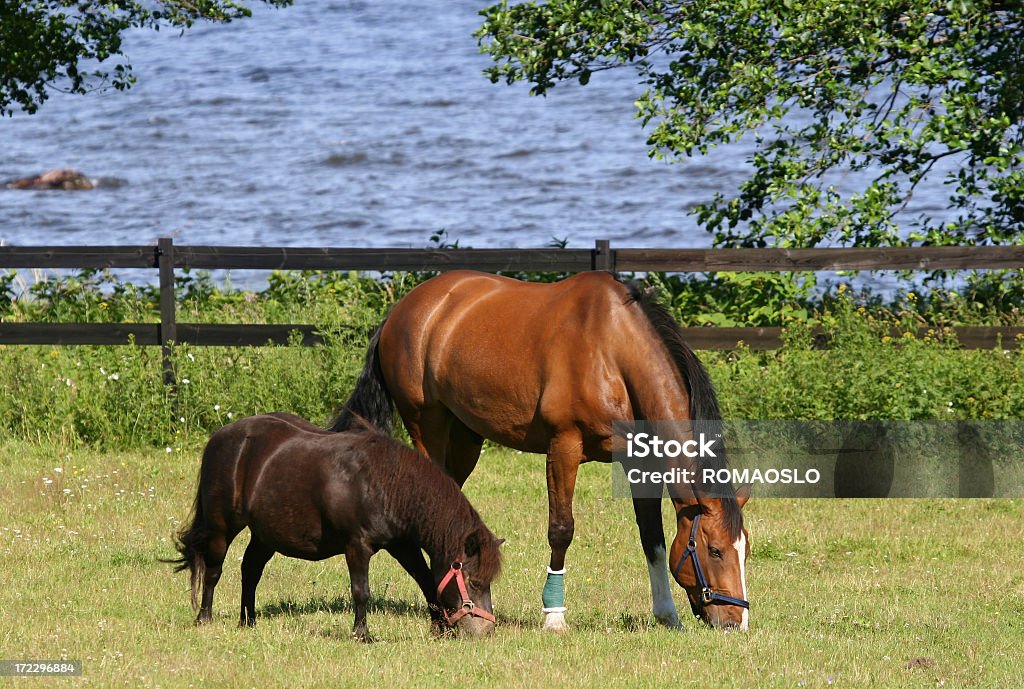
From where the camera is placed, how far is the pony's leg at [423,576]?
667cm

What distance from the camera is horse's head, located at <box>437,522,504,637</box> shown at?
6.49 metres

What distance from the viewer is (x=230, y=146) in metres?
47.0

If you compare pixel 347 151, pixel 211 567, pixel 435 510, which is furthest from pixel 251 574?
pixel 347 151

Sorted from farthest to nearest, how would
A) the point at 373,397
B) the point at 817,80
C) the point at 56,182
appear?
the point at 56,182 < the point at 817,80 < the point at 373,397

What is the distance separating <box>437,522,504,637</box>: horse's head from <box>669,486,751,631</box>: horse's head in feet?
3.14

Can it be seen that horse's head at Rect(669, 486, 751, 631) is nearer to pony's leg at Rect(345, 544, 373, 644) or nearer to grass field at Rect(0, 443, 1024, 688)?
grass field at Rect(0, 443, 1024, 688)

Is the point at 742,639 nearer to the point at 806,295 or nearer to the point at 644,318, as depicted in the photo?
the point at 644,318

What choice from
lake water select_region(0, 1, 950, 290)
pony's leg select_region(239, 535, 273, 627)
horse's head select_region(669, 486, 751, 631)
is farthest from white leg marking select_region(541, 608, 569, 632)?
lake water select_region(0, 1, 950, 290)

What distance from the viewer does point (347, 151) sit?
45.2 m

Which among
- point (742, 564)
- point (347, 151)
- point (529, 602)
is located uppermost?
point (347, 151)

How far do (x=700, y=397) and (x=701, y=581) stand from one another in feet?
3.07

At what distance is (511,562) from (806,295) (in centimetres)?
573

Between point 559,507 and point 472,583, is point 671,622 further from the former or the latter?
point 472,583

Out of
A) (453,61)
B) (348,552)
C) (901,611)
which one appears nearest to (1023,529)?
(901,611)
